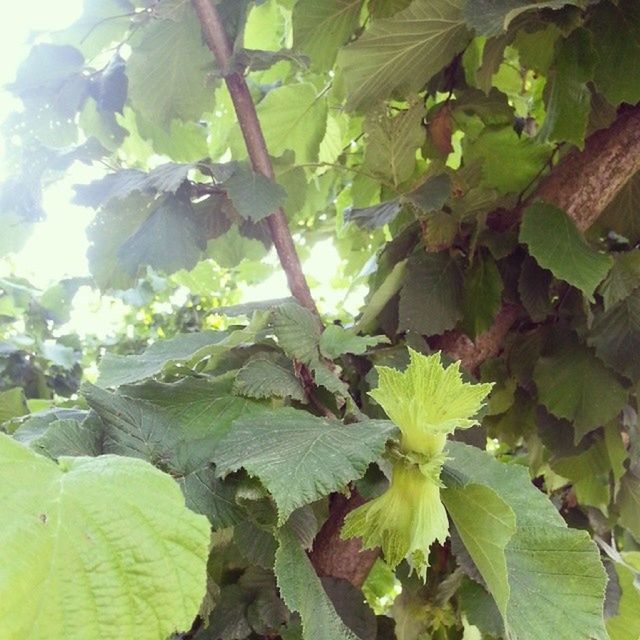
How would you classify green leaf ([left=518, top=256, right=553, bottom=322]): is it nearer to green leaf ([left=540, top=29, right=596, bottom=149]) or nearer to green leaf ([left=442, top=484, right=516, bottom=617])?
green leaf ([left=540, top=29, right=596, bottom=149])

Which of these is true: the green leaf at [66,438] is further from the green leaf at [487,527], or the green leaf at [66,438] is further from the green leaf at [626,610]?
the green leaf at [626,610]

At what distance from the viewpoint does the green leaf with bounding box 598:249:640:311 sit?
56 centimetres

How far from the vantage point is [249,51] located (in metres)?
0.50

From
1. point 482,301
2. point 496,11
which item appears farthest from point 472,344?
point 496,11

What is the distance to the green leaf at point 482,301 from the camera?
531mm

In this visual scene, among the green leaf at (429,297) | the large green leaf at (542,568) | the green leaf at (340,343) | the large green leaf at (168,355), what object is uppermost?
the large green leaf at (168,355)

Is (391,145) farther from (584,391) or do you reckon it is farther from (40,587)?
(40,587)

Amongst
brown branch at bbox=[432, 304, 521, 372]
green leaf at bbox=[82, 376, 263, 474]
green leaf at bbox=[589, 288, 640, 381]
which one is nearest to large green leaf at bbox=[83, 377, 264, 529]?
green leaf at bbox=[82, 376, 263, 474]

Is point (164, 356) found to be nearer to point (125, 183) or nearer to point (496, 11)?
point (125, 183)

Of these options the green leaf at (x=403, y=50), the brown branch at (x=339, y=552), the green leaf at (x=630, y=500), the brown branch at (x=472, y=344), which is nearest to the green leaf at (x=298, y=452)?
the brown branch at (x=339, y=552)

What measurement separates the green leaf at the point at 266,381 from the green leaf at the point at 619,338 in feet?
0.96

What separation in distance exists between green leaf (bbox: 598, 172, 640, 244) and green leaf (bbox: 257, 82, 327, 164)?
29cm

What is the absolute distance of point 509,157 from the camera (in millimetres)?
614

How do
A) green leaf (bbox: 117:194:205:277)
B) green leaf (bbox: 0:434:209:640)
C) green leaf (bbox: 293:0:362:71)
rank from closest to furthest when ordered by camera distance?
green leaf (bbox: 0:434:209:640), green leaf (bbox: 117:194:205:277), green leaf (bbox: 293:0:362:71)
